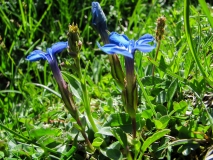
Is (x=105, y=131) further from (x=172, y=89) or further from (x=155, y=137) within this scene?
(x=172, y=89)

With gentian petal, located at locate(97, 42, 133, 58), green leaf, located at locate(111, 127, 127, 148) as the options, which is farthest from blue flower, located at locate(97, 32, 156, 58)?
green leaf, located at locate(111, 127, 127, 148)

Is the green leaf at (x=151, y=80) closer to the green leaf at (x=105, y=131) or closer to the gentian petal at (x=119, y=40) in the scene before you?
the green leaf at (x=105, y=131)

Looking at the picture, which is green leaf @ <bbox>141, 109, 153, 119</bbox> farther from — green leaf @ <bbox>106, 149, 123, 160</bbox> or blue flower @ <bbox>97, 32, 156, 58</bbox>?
A: blue flower @ <bbox>97, 32, 156, 58</bbox>

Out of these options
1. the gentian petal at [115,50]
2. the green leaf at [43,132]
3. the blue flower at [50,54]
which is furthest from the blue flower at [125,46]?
the green leaf at [43,132]

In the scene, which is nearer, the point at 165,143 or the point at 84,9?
the point at 165,143

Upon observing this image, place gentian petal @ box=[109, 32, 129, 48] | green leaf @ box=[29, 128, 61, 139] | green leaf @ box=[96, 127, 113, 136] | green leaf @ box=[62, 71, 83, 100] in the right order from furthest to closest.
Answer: green leaf @ box=[29, 128, 61, 139] → green leaf @ box=[62, 71, 83, 100] → green leaf @ box=[96, 127, 113, 136] → gentian petal @ box=[109, 32, 129, 48]

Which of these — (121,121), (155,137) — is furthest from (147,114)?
(155,137)

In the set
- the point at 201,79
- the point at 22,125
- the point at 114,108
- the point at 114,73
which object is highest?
the point at 114,73

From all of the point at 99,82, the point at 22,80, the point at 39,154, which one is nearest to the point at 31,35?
the point at 22,80

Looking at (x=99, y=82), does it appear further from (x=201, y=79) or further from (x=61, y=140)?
(x=201, y=79)
